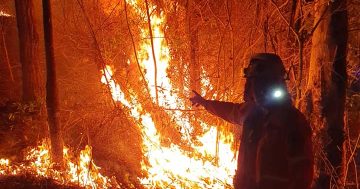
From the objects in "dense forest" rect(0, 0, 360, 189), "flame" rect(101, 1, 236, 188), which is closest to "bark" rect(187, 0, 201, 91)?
"dense forest" rect(0, 0, 360, 189)

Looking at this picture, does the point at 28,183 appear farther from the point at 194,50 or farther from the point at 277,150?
the point at 194,50

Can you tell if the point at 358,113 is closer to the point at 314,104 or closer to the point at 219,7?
the point at 219,7

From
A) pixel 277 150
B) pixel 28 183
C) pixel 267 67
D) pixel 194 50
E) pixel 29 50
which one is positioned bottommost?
pixel 28 183

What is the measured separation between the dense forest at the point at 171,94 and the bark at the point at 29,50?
0.03 m

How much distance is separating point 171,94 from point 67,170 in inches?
99.7

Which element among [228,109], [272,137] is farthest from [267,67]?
[228,109]

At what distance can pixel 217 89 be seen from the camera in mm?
6660

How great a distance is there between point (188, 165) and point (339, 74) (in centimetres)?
326

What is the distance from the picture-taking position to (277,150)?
108 inches

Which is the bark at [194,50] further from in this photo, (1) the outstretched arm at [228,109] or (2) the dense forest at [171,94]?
(1) the outstretched arm at [228,109]

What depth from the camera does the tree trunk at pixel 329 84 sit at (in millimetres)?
4043

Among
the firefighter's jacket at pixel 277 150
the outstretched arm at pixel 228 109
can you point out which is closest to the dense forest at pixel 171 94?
the outstretched arm at pixel 228 109

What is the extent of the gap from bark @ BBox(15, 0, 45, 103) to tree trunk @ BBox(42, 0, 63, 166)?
10.3 ft

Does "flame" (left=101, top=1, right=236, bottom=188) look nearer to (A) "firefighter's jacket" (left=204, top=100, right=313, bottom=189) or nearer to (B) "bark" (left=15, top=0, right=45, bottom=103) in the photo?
(B) "bark" (left=15, top=0, right=45, bottom=103)
